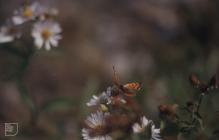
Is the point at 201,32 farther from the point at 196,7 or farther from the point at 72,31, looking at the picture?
the point at 72,31

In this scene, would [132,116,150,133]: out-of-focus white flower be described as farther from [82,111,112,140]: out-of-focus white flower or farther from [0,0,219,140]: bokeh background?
[0,0,219,140]: bokeh background

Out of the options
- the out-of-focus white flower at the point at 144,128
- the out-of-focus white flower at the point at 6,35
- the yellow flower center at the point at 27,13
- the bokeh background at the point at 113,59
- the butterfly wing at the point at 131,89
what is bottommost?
the out-of-focus white flower at the point at 144,128

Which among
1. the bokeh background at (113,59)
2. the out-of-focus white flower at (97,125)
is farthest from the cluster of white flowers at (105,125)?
the bokeh background at (113,59)

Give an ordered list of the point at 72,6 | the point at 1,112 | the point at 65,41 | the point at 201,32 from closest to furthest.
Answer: the point at 1,112 → the point at 201,32 → the point at 65,41 → the point at 72,6

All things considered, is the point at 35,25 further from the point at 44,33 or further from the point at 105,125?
the point at 105,125

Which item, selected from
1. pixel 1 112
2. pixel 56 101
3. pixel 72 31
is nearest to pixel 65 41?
pixel 72 31

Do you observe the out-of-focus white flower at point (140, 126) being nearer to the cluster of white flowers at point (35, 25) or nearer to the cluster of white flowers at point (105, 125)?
the cluster of white flowers at point (105, 125)
